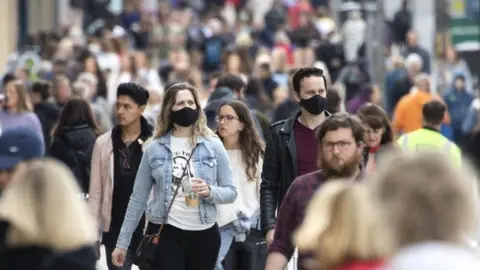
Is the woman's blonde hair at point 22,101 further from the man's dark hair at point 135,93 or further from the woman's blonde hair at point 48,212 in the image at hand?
the woman's blonde hair at point 48,212

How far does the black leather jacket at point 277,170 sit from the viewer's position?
34.9 ft

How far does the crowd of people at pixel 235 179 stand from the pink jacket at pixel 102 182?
12 millimetres

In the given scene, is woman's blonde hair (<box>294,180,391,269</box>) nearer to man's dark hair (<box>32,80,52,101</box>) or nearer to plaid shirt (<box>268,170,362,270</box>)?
plaid shirt (<box>268,170,362,270</box>)

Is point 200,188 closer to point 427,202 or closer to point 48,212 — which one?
point 48,212

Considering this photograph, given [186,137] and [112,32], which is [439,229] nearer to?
[186,137]

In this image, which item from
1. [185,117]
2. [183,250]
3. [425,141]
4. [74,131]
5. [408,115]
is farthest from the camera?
[408,115]

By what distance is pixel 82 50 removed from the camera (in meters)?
28.2

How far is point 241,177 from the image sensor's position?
12.5 m

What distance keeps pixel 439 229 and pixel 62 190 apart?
1446 millimetres

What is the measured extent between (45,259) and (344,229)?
1.09 metres

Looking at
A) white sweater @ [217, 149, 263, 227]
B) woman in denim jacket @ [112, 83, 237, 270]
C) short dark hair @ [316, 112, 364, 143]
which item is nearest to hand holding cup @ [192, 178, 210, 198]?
woman in denim jacket @ [112, 83, 237, 270]

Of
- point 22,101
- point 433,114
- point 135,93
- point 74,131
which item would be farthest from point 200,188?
point 22,101

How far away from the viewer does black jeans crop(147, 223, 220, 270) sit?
10.7m

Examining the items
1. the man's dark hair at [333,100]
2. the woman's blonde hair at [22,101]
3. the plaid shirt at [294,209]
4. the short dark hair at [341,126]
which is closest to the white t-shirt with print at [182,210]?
the plaid shirt at [294,209]
